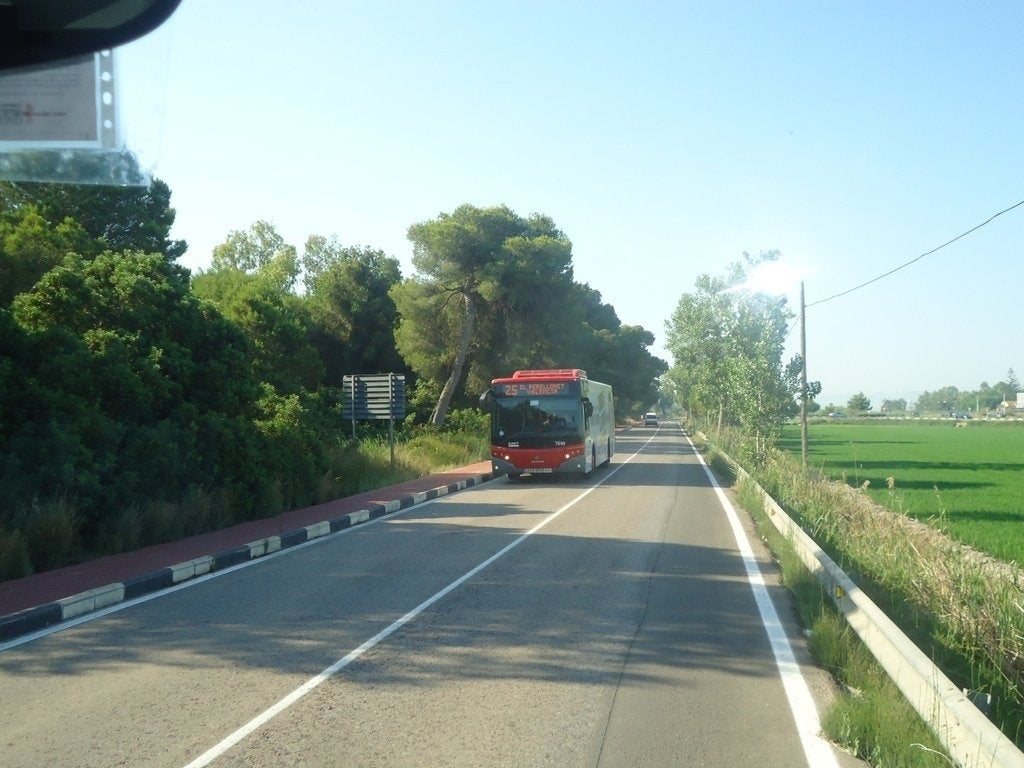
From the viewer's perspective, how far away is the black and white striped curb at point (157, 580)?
333 inches

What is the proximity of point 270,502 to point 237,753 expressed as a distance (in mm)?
12242

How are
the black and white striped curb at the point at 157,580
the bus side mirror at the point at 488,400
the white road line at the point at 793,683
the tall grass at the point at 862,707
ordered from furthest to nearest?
the bus side mirror at the point at 488,400, the black and white striped curb at the point at 157,580, the white road line at the point at 793,683, the tall grass at the point at 862,707

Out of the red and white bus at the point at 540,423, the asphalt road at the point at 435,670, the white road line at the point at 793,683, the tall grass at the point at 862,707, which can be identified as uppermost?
the red and white bus at the point at 540,423

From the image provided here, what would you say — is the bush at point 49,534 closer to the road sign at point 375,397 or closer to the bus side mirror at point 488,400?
the road sign at point 375,397

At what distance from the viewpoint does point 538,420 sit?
2669 cm

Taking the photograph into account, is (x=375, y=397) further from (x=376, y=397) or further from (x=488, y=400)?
(x=488, y=400)

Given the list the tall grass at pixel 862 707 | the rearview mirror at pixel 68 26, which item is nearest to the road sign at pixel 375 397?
the tall grass at pixel 862 707

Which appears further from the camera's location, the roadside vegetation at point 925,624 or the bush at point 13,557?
the bush at point 13,557

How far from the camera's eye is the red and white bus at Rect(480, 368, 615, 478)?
26.3 metres

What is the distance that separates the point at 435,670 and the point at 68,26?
4682 mm

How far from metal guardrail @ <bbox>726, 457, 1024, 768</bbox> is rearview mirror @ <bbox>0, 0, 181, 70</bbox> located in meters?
5.15

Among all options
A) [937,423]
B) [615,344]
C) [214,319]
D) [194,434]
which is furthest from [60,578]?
[937,423]

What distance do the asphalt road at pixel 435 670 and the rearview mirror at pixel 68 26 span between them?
12.1ft

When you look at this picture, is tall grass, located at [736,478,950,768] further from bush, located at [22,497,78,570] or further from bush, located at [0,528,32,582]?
bush, located at [22,497,78,570]
